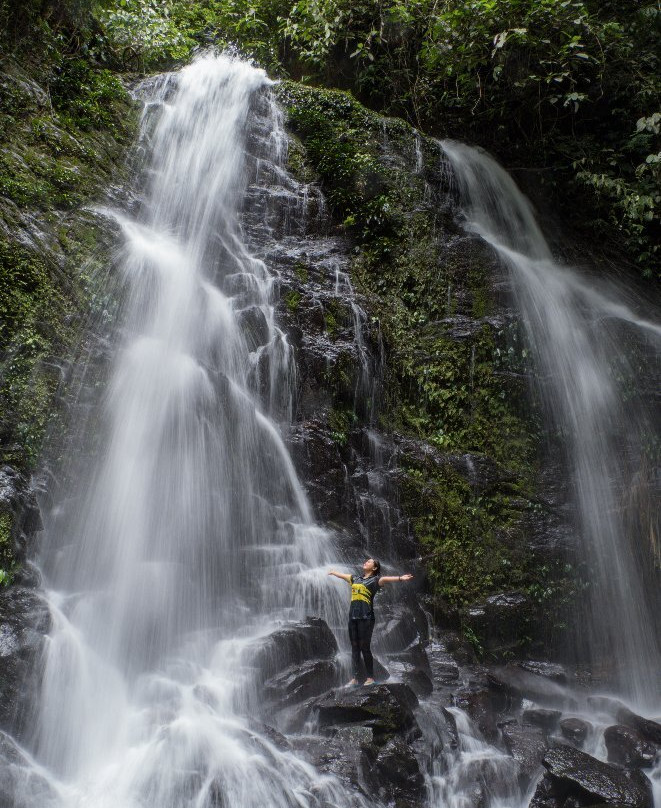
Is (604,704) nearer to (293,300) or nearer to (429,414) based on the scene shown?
(429,414)

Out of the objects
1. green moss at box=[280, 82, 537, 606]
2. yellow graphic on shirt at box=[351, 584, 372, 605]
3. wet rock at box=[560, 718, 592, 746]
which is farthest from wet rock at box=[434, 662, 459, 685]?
yellow graphic on shirt at box=[351, 584, 372, 605]

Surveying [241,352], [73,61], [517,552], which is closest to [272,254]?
[241,352]

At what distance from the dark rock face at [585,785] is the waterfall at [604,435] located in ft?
8.87

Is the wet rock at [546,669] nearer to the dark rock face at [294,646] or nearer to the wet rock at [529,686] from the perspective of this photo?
the wet rock at [529,686]

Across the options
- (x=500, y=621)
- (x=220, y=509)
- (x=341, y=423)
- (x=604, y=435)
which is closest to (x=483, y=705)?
(x=500, y=621)

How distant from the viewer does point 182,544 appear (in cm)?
709

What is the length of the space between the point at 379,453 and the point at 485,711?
3751 mm

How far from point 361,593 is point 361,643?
51 cm

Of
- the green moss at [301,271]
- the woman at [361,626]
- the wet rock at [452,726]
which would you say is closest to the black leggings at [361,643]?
the woman at [361,626]

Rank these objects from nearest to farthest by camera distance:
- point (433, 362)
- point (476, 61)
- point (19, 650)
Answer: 1. point (19, 650)
2. point (433, 362)
3. point (476, 61)

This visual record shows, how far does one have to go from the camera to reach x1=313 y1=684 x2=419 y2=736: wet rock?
18.0ft

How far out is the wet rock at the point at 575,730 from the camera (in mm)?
6516

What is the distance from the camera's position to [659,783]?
5.82 meters

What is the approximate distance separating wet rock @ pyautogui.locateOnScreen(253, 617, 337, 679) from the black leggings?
1.13ft
